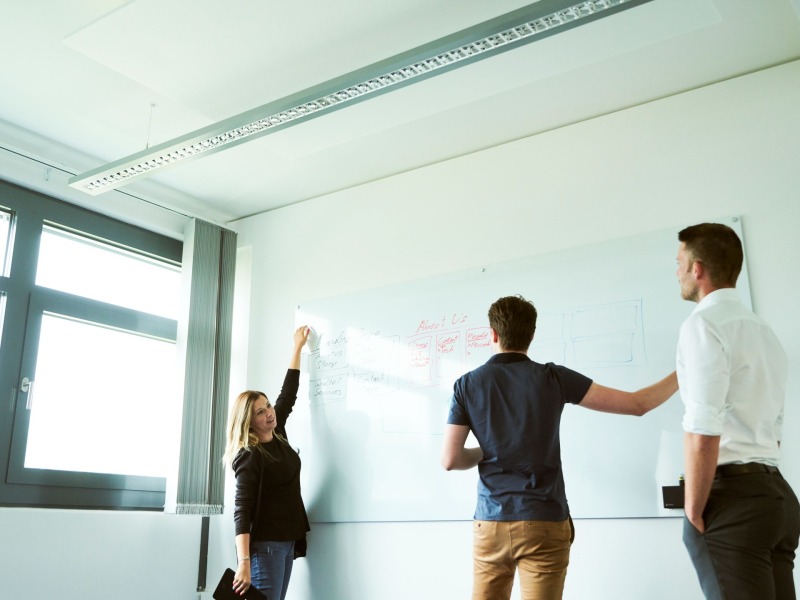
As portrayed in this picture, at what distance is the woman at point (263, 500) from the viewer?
3432mm

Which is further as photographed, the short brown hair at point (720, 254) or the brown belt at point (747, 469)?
the short brown hair at point (720, 254)

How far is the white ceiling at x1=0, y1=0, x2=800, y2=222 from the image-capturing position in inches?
111

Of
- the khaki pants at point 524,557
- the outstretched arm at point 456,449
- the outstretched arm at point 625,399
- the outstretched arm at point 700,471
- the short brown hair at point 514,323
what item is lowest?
the khaki pants at point 524,557

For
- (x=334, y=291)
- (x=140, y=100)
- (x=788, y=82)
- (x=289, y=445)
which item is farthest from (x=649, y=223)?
(x=140, y=100)

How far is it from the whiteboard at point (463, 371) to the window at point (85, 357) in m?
0.93

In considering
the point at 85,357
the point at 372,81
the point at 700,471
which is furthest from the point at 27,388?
the point at 700,471

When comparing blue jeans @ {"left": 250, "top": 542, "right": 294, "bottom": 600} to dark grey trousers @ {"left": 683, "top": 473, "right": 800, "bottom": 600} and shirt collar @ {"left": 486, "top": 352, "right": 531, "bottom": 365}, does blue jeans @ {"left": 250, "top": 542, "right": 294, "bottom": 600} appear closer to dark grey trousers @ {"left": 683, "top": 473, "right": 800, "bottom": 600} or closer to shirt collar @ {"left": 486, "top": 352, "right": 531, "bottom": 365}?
shirt collar @ {"left": 486, "top": 352, "right": 531, "bottom": 365}

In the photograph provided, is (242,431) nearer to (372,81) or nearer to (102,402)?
(102,402)

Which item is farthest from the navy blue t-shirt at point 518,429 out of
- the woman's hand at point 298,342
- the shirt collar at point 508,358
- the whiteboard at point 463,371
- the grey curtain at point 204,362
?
the grey curtain at point 204,362

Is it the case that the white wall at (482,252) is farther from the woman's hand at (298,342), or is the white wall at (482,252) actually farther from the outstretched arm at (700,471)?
the outstretched arm at (700,471)

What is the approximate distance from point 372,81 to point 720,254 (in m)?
1.56

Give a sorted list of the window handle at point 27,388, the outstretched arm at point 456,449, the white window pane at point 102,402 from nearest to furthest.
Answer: the outstretched arm at point 456,449, the window handle at point 27,388, the white window pane at point 102,402

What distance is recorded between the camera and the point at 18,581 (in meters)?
3.43

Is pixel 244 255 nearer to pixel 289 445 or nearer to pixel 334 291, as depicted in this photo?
pixel 334 291
